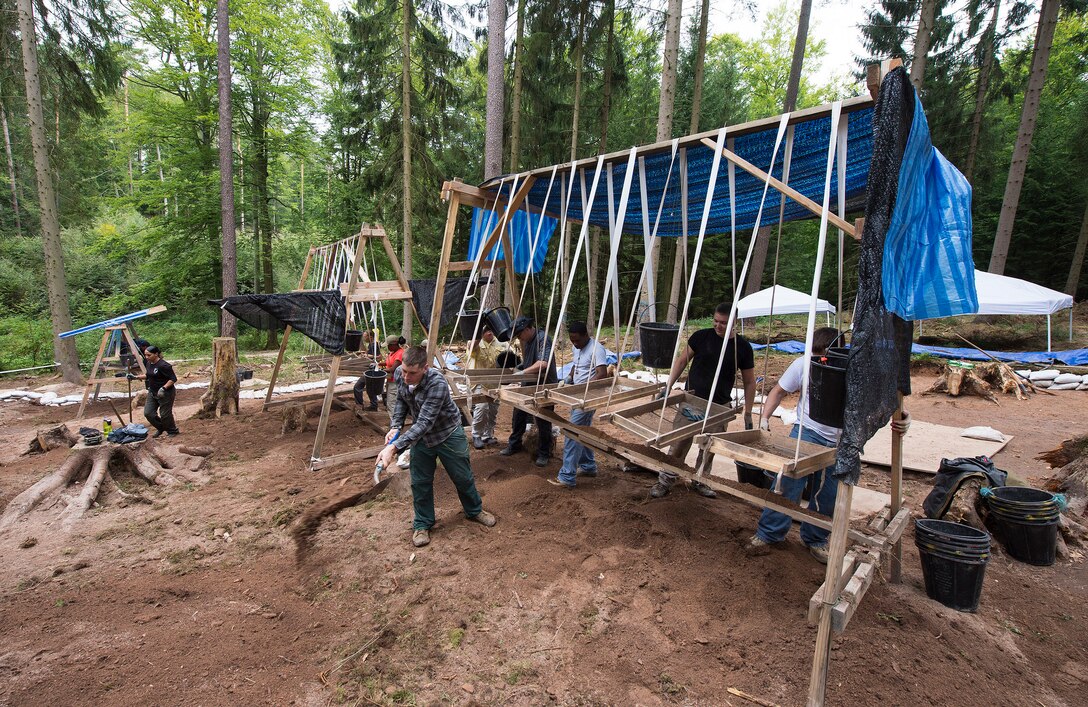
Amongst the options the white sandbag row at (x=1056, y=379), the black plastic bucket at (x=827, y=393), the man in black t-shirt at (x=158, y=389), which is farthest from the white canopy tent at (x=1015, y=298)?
the man in black t-shirt at (x=158, y=389)

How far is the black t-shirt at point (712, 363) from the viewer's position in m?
4.45

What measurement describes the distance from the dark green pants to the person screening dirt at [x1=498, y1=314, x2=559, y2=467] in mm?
1207

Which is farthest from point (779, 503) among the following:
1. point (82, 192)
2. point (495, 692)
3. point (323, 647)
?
point (82, 192)

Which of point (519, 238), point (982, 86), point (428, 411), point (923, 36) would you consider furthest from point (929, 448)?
point (982, 86)

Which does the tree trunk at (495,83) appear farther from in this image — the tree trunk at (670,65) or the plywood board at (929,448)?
the plywood board at (929,448)

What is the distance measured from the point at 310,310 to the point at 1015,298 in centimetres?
1610

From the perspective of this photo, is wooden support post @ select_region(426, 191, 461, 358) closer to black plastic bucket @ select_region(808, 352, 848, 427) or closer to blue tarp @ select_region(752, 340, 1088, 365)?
black plastic bucket @ select_region(808, 352, 848, 427)

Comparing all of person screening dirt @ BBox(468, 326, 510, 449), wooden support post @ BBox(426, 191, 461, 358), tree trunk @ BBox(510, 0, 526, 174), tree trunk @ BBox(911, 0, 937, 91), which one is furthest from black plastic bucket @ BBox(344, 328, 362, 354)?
tree trunk @ BBox(911, 0, 937, 91)

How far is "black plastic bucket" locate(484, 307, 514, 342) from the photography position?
19.1 ft

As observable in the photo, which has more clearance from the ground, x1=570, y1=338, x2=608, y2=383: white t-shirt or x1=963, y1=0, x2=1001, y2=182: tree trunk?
x1=963, y1=0, x2=1001, y2=182: tree trunk

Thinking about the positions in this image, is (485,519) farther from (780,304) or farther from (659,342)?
(780,304)

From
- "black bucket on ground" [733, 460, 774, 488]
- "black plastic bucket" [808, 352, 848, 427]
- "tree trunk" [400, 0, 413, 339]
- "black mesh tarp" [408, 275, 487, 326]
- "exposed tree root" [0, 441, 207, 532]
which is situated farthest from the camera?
"tree trunk" [400, 0, 413, 339]

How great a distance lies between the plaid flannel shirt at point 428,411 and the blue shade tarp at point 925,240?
3.15m

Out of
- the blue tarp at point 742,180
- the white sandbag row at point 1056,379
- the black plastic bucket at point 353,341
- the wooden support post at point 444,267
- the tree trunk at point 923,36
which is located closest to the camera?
the blue tarp at point 742,180
